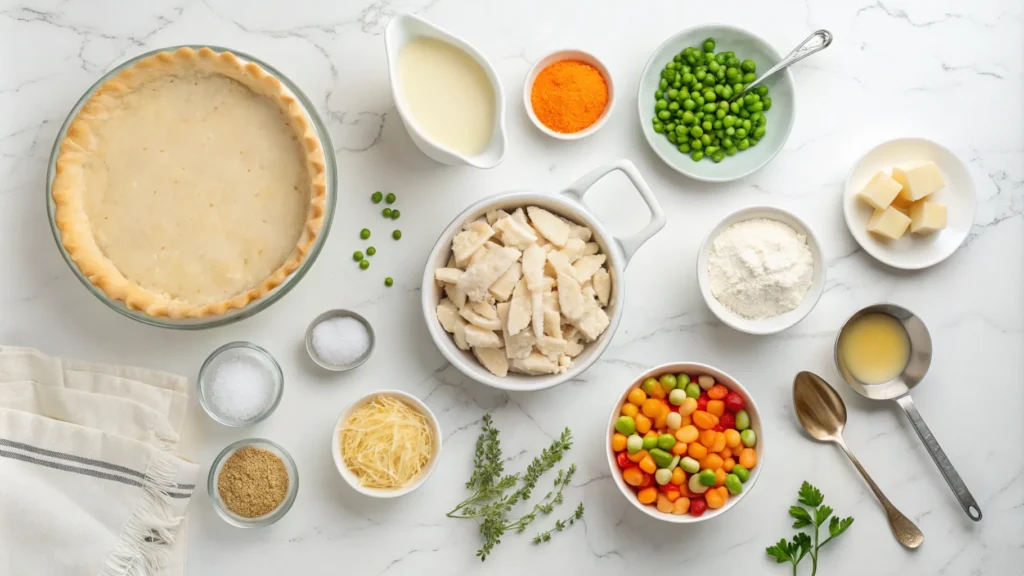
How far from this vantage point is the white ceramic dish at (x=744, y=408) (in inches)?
116

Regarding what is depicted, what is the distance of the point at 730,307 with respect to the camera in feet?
10.1

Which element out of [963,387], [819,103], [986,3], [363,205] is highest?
[986,3]

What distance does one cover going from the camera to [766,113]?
10.6ft

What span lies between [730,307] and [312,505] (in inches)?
69.2

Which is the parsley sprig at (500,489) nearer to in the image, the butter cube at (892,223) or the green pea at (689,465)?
the green pea at (689,465)

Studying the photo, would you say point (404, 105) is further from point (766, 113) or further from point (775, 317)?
point (775, 317)

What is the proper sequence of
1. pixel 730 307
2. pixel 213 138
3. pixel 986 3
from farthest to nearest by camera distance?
pixel 986 3, pixel 730 307, pixel 213 138

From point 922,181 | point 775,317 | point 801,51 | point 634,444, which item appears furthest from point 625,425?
point 801,51

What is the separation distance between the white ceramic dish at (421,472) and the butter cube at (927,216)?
6.50 ft

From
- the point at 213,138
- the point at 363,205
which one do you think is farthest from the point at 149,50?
the point at 363,205

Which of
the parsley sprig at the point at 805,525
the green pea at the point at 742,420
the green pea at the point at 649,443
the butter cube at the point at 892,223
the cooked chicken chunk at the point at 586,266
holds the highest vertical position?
the butter cube at the point at 892,223

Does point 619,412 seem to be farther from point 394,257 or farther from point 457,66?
point 457,66

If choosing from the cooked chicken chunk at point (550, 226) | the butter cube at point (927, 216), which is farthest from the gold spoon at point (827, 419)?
the cooked chicken chunk at point (550, 226)

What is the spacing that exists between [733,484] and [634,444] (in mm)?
378
